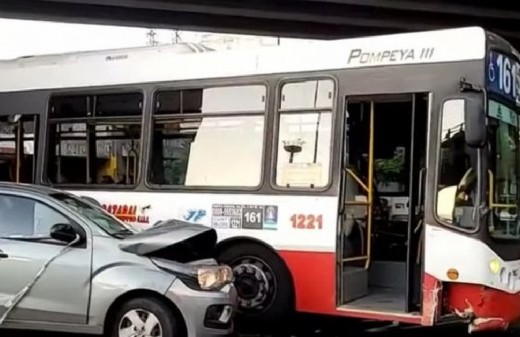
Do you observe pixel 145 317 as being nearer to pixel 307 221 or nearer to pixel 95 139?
pixel 307 221

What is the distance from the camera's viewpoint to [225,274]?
25.3ft

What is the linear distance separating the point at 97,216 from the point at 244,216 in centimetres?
182

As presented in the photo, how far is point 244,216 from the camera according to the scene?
924 cm

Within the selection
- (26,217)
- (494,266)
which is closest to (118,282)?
(26,217)

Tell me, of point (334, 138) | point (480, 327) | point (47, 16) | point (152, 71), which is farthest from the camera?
point (47, 16)

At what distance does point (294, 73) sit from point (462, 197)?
2343 mm

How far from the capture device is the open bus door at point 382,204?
865 centimetres

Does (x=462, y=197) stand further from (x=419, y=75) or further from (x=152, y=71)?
(x=152, y=71)

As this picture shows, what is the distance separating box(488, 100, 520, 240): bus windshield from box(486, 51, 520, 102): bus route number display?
0.14 meters

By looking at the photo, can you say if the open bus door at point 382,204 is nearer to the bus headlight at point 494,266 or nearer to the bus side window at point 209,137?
the bus headlight at point 494,266

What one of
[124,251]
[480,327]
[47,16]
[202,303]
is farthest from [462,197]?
[47,16]

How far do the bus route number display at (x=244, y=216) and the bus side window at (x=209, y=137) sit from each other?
0.27 m

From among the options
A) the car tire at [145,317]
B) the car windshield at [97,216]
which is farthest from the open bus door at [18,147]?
the car tire at [145,317]

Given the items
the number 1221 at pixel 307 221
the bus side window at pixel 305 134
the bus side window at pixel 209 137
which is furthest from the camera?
the bus side window at pixel 209 137
